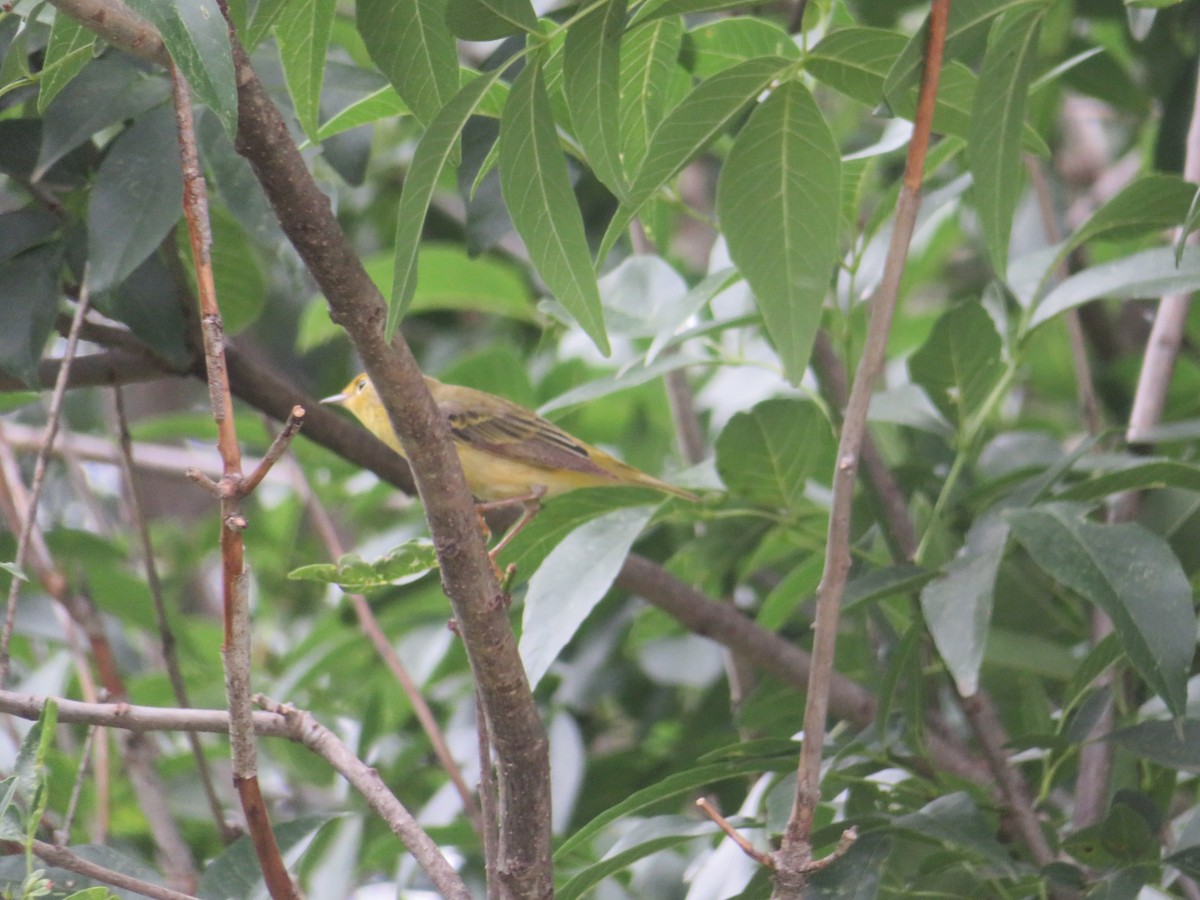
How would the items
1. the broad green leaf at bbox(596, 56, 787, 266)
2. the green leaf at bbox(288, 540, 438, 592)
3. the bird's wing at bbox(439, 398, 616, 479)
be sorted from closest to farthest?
1. the broad green leaf at bbox(596, 56, 787, 266)
2. the green leaf at bbox(288, 540, 438, 592)
3. the bird's wing at bbox(439, 398, 616, 479)

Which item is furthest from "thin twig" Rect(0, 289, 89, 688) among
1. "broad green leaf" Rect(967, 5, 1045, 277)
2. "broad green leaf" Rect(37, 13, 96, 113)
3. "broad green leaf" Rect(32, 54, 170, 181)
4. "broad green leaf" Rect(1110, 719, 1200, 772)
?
"broad green leaf" Rect(1110, 719, 1200, 772)

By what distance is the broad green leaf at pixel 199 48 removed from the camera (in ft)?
3.40

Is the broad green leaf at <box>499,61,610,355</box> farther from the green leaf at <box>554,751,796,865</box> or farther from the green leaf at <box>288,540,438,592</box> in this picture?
the green leaf at <box>554,751,796,865</box>

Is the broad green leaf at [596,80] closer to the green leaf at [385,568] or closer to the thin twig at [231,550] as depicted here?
the thin twig at [231,550]

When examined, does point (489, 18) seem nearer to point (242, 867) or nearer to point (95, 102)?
point (95, 102)

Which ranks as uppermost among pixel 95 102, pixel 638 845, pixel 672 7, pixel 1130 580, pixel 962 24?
pixel 95 102

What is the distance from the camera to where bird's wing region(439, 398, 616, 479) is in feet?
9.53

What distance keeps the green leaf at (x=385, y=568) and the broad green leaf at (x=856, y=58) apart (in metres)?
0.68

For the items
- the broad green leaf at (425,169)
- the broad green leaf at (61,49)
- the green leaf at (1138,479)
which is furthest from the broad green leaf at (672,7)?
the green leaf at (1138,479)

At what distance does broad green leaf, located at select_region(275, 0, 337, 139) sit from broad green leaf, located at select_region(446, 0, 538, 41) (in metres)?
0.17

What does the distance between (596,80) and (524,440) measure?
1.65 metres

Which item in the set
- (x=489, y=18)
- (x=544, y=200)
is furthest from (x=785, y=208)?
(x=489, y=18)

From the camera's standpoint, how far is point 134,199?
179 cm

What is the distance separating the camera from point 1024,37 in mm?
1375
